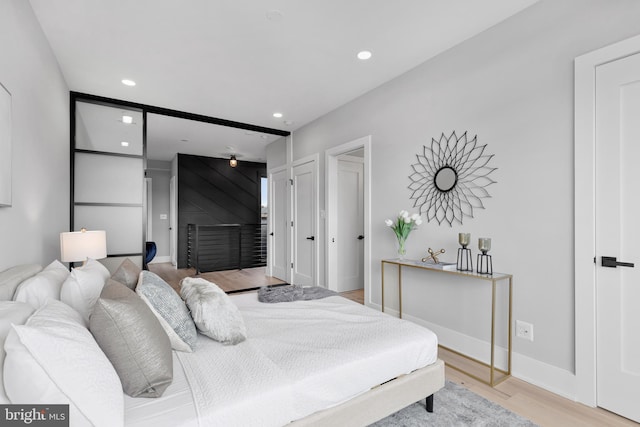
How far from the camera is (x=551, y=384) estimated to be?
6.78 feet

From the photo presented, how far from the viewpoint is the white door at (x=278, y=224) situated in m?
5.46

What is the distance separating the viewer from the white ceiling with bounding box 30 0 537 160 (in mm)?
2164

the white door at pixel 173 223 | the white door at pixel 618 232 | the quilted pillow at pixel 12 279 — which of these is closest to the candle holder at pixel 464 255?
the white door at pixel 618 232

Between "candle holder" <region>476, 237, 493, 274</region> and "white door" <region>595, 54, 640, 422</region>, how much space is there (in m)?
0.62

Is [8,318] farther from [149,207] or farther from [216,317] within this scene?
[149,207]

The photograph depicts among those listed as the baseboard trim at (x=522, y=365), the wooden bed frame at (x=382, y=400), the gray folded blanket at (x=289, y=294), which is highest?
the gray folded blanket at (x=289, y=294)

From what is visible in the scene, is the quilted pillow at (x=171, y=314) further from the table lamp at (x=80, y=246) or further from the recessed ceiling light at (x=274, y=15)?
the recessed ceiling light at (x=274, y=15)

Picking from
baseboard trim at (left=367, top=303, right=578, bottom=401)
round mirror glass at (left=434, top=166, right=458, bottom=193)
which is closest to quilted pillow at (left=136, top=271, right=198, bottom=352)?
baseboard trim at (left=367, top=303, right=578, bottom=401)

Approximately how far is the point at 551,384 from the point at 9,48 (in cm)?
405

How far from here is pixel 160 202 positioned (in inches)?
300

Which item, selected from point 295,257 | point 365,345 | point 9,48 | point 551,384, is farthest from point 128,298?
point 295,257

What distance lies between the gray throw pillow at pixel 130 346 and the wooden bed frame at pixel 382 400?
587 mm

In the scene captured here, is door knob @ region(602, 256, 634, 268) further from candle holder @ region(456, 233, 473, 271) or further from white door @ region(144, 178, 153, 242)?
white door @ region(144, 178, 153, 242)

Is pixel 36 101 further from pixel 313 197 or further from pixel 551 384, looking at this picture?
pixel 551 384
